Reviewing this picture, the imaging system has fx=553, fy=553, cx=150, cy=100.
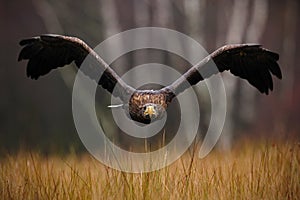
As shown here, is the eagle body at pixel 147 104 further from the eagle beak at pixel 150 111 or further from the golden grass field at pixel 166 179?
the golden grass field at pixel 166 179

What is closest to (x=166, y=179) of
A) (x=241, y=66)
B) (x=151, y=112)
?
(x=151, y=112)

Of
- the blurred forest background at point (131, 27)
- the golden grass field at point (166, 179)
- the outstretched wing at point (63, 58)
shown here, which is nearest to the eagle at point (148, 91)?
the outstretched wing at point (63, 58)

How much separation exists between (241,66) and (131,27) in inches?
97.8

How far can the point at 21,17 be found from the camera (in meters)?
5.03

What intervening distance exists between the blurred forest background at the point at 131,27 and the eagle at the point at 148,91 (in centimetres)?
143

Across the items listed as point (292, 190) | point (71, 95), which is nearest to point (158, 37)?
point (71, 95)

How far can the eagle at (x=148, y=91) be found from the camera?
10.2 feet

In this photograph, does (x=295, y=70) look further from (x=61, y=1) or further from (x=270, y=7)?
(x=61, y=1)

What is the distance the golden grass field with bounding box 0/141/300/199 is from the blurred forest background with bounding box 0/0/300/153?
1658 millimetres

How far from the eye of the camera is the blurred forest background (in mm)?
4945

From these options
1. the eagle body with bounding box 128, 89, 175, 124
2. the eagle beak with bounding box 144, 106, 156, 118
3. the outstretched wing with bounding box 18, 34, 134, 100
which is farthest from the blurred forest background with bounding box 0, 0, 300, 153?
the eagle beak with bounding box 144, 106, 156, 118

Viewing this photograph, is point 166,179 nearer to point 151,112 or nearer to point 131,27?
point 151,112

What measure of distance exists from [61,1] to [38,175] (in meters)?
3.14

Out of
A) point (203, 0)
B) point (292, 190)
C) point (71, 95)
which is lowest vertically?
point (292, 190)
